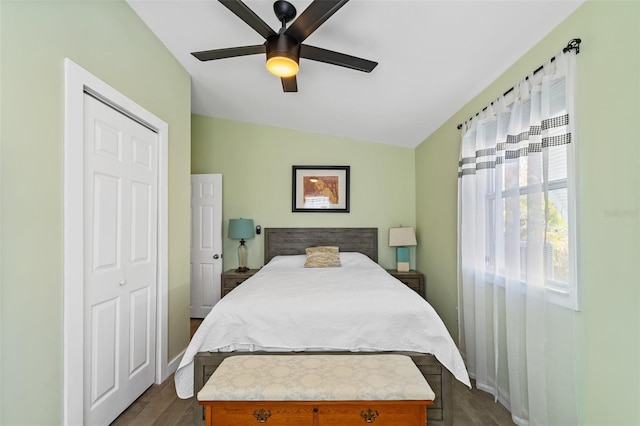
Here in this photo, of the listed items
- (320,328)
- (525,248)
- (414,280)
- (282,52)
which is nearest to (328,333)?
(320,328)

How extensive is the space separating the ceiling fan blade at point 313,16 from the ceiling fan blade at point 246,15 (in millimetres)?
130

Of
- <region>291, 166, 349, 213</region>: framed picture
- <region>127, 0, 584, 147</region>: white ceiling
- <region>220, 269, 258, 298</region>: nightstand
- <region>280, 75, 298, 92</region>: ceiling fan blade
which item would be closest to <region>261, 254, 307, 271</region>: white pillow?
<region>220, 269, 258, 298</region>: nightstand

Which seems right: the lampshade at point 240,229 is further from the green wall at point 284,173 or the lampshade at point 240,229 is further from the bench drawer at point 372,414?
the bench drawer at point 372,414

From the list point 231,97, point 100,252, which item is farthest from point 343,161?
point 100,252

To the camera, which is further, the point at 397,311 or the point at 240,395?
the point at 397,311

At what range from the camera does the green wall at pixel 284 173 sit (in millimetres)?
4277

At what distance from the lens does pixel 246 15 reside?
5.23 feet

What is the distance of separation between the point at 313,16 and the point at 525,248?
1.84 metres

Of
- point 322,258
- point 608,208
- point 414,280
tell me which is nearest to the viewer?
point 608,208

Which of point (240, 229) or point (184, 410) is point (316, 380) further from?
point (240, 229)

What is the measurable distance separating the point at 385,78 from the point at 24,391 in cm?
298

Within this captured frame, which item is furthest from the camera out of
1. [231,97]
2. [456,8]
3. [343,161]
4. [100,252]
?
[343,161]

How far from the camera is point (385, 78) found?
8.46ft

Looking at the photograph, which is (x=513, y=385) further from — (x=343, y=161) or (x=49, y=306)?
(x=343, y=161)
